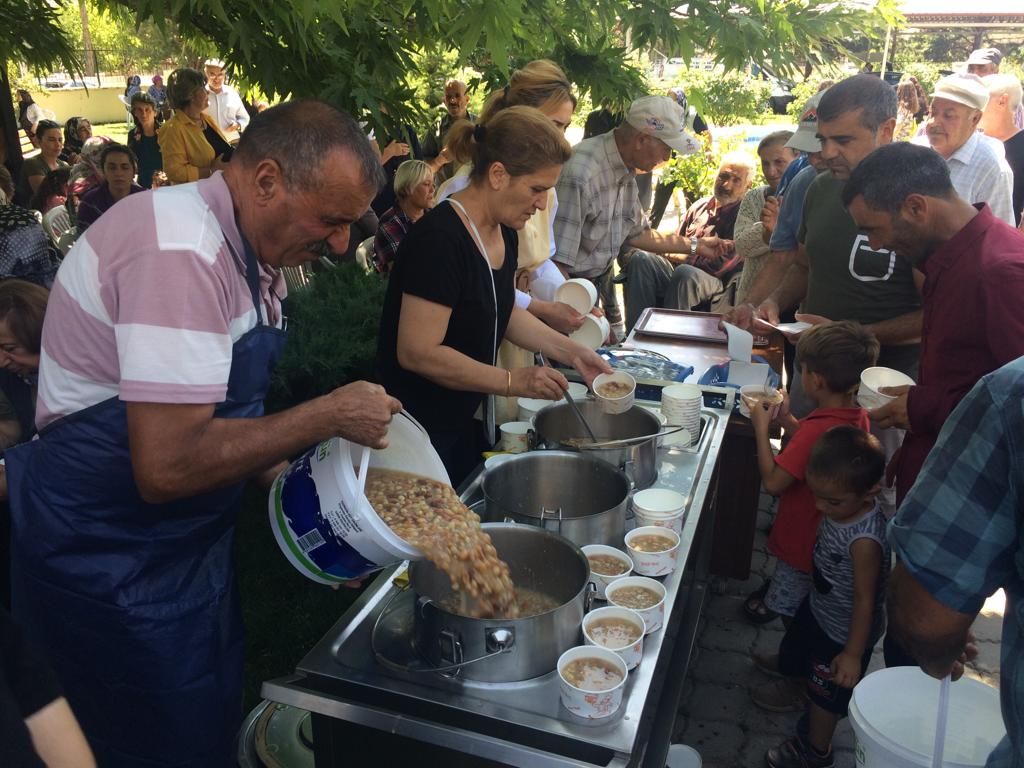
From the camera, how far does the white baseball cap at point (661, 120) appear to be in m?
4.37

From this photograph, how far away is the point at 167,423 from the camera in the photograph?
1562mm

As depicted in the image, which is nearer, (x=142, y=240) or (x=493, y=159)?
(x=142, y=240)

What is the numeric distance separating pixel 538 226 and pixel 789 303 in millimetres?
1578

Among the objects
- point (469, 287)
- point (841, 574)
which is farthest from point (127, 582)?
point (841, 574)

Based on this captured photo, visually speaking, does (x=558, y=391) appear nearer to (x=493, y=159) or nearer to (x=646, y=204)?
(x=493, y=159)

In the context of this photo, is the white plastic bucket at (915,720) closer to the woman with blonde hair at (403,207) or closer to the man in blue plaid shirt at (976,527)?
the man in blue plaid shirt at (976,527)

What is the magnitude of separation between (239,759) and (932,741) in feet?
5.72

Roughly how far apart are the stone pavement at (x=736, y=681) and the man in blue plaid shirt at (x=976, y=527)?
6.03 ft

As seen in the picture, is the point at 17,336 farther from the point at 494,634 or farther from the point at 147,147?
the point at 147,147

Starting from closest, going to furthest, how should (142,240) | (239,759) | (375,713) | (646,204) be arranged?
(142,240), (375,713), (239,759), (646,204)

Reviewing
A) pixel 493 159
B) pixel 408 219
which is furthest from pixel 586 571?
pixel 408 219

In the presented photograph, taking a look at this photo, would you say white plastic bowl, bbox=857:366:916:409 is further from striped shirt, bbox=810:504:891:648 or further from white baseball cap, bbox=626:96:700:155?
white baseball cap, bbox=626:96:700:155

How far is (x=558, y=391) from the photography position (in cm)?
264

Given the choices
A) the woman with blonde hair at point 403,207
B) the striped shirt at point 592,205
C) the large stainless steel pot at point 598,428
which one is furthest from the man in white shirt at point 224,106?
the large stainless steel pot at point 598,428
